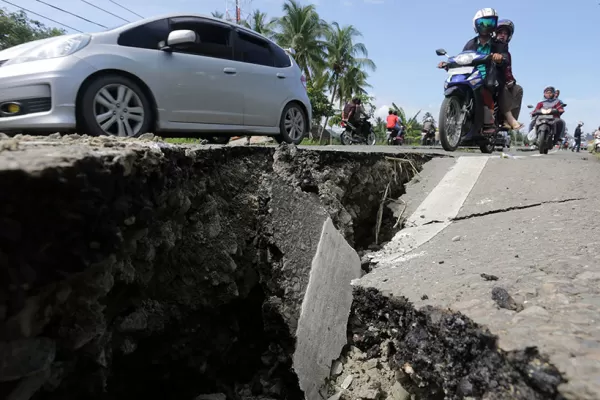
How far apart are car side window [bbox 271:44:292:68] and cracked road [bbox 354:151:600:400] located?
235 cm

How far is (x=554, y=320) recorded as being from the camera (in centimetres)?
110

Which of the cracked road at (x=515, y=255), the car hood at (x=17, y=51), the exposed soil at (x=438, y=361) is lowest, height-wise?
the exposed soil at (x=438, y=361)

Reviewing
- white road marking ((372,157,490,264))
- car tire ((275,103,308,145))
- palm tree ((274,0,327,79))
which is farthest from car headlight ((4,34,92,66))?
palm tree ((274,0,327,79))

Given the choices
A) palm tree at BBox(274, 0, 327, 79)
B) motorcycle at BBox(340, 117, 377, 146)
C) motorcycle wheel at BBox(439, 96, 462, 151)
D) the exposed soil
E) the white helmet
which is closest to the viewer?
the exposed soil

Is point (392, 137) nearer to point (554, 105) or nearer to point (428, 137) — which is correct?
point (428, 137)

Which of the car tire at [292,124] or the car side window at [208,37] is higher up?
the car side window at [208,37]

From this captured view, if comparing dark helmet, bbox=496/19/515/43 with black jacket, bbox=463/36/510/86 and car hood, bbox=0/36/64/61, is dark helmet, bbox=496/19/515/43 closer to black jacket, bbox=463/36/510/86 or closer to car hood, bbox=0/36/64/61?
black jacket, bbox=463/36/510/86

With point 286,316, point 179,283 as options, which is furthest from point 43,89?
point 286,316

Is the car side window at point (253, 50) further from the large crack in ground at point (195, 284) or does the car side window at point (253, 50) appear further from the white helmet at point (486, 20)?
the white helmet at point (486, 20)

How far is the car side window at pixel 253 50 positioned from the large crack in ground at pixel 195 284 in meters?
2.07

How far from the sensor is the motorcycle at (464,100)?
538 cm

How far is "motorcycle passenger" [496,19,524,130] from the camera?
6.00 metres

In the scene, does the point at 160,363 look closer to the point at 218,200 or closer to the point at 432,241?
the point at 218,200

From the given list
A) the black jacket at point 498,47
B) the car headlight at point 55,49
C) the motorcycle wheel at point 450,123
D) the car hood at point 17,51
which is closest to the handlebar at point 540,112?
the black jacket at point 498,47
